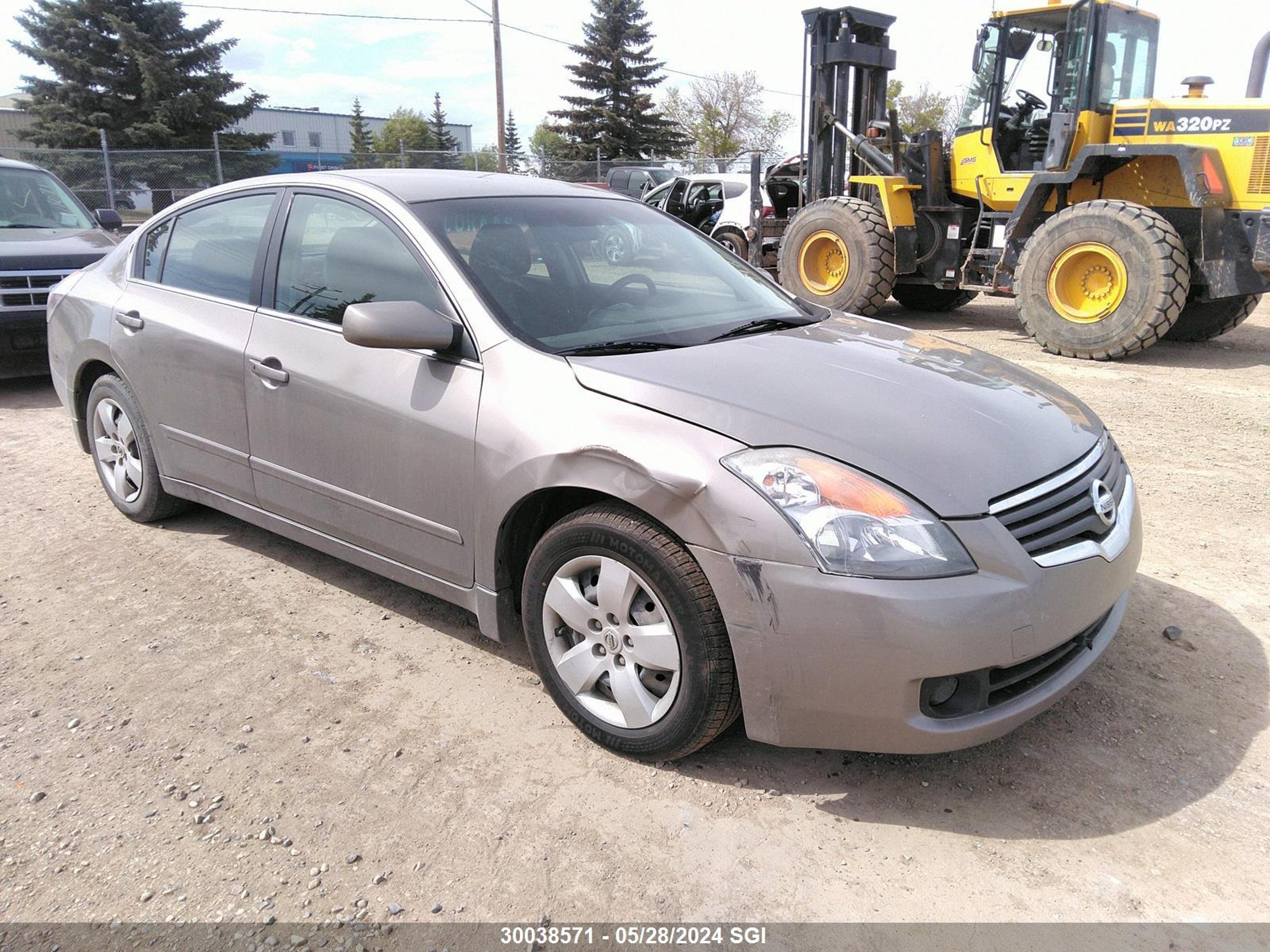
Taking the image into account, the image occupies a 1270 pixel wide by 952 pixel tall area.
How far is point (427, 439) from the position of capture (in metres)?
3.04

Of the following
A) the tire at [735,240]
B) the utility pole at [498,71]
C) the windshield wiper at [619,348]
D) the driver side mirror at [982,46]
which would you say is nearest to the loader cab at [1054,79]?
the driver side mirror at [982,46]

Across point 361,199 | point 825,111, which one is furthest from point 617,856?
point 825,111

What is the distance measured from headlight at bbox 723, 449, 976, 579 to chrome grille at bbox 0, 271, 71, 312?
270 inches

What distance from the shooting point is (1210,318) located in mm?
9711

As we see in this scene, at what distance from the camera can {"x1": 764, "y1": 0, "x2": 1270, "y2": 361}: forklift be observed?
8422 mm

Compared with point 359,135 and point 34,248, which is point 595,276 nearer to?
point 34,248

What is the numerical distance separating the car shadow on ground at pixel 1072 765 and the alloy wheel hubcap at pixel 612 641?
0.87 ft

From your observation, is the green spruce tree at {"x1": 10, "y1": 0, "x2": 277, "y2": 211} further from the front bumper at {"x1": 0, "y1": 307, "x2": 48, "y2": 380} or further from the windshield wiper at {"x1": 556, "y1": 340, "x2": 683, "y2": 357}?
the windshield wiper at {"x1": 556, "y1": 340, "x2": 683, "y2": 357}

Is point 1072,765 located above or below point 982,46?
below

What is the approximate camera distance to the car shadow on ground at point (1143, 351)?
8977 mm

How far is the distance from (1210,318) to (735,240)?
7304mm

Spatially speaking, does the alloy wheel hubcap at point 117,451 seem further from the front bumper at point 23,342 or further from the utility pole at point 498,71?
the utility pole at point 498,71

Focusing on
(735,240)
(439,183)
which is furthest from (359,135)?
(439,183)

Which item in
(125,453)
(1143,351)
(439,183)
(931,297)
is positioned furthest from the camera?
(931,297)
